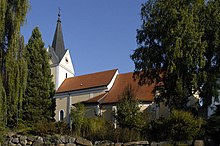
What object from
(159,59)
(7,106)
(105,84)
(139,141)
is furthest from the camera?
(105,84)

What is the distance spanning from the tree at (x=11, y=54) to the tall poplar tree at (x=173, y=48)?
10519 millimetres

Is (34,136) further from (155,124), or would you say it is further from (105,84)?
(105,84)

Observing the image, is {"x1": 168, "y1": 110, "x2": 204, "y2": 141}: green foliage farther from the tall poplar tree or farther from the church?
the church

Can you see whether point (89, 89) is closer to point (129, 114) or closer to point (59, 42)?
point (59, 42)

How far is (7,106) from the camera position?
13.5m

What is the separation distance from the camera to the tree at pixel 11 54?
44.5 feet

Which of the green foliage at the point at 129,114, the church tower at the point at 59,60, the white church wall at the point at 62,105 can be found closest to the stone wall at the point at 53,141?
the green foliage at the point at 129,114

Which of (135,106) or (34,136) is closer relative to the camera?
(34,136)

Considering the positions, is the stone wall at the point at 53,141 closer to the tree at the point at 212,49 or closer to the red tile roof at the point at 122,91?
the tree at the point at 212,49

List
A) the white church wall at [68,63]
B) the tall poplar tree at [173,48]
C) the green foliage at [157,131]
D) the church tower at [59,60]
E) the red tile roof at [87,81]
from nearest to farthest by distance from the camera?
the green foliage at [157,131], the tall poplar tree at [173,48], the red tile roof at [87,81], the church tower at [59,60], the white church wall at [68,63]

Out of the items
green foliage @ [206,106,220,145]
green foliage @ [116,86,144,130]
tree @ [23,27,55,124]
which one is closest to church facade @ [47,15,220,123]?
tree @ [23,27,55,124]

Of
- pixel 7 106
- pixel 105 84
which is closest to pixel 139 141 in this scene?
pixel 7 106

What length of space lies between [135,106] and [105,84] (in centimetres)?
2160

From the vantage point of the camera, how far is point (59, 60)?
54.3 metres
